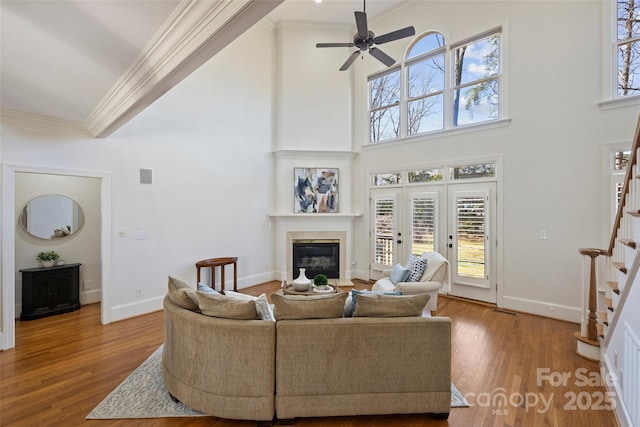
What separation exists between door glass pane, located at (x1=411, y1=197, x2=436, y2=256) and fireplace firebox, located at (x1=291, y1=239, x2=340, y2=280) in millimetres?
1647

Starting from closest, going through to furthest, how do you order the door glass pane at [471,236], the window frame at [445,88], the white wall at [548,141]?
the white wall at [548,141]
the window frame at [445,88]
the door glass pane at [471,236]

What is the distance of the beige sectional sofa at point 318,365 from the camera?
2.05m

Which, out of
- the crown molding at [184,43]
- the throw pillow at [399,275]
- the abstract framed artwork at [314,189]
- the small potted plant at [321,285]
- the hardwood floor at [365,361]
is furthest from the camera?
the abstract framed artwork at [314,189]

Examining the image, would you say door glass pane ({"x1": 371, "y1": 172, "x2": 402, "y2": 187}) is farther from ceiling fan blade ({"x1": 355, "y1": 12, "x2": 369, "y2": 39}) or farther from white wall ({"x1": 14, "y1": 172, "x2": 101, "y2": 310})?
white wall ({"x1": 14, "y1": 172, "x2": 101, "y2": 310})

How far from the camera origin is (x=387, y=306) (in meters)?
2.19

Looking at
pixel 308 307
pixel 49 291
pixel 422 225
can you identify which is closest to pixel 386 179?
pixel 422 225

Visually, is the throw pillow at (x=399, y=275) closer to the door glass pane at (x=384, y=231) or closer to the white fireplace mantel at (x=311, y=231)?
the door glass pane at (x=384, y=231)

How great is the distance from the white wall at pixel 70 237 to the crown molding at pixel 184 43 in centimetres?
289

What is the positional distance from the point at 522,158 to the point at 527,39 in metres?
1.81

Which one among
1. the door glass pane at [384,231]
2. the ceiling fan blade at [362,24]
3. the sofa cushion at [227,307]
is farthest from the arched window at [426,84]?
the sofa cushion at [227,307]

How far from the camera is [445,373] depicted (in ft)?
6.94

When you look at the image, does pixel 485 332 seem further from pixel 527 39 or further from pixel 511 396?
pixel 527 39

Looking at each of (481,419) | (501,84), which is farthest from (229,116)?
(481,419)

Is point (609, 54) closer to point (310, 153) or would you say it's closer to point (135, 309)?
point (310, 153)
